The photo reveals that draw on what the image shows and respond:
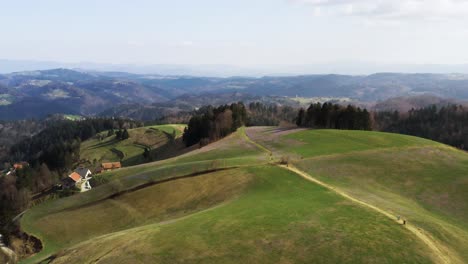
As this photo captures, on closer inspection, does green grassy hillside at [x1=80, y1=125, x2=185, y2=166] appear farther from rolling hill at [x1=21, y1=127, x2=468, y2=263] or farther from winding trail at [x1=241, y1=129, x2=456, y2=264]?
winding trail at [x1=241, y1=129, x2=456, y2=264]

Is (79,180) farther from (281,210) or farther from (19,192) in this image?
(281,210)

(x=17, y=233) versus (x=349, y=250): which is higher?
(x=349, y=250)

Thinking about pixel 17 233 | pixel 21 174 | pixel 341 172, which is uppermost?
pixel 341 172

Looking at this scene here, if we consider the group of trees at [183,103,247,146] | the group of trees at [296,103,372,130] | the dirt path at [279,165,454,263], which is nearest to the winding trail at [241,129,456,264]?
the dirt path at [279,165,454,263]

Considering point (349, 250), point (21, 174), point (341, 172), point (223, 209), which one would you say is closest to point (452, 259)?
point (349, 250)

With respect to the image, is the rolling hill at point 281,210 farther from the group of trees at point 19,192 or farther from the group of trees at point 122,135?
the group of trees at point 122,135

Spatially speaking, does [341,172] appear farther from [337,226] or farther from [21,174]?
[21,174]
